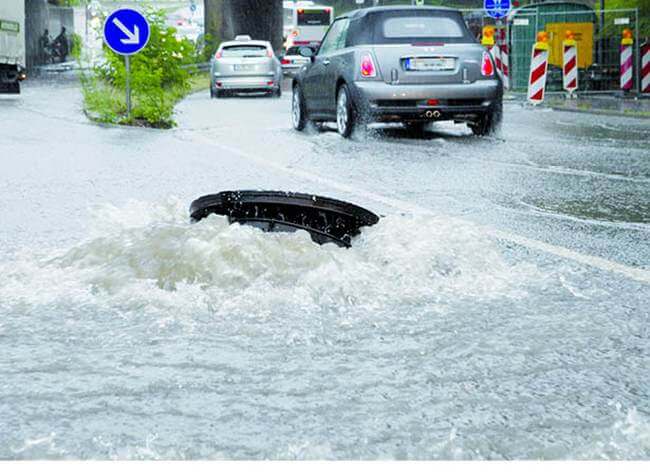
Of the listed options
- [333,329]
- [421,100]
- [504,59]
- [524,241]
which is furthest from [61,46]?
[333,329]

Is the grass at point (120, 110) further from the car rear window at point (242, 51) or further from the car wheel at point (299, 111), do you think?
the car rear window at point (242, 51)

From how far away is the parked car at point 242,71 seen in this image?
112 feet

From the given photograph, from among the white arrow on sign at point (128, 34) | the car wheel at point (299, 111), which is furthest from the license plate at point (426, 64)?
the white arrow on sign at point (128, 34)

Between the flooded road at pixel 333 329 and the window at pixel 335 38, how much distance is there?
778cm

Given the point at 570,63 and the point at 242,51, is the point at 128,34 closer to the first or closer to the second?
the point at 570,63

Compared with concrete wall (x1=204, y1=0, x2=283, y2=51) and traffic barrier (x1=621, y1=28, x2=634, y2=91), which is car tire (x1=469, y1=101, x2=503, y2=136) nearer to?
traffic barrier (x1=621, y1=28, x2=634, y2=91)

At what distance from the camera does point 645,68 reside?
28547 mm

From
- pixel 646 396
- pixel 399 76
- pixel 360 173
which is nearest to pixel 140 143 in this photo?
pixel 399 76

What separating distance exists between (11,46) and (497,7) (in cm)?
1174

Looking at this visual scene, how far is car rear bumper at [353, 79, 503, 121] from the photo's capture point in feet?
55.2

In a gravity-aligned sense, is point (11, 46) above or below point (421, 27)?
below

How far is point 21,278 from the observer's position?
6.45m

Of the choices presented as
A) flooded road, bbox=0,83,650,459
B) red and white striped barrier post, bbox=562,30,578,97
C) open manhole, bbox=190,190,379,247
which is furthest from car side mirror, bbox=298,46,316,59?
open manhole, bbox=190,190,379,247

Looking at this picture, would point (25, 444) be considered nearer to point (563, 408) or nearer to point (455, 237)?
point (563, 408)
